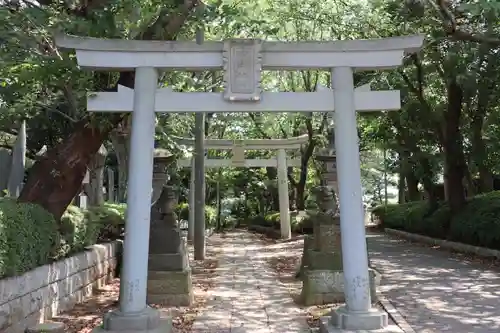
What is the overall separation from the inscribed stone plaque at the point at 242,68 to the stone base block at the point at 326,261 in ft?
13.0

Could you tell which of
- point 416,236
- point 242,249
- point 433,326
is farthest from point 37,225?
point 416,236

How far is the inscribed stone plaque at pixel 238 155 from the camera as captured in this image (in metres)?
24.3

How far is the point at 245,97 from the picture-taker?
23.8 ft

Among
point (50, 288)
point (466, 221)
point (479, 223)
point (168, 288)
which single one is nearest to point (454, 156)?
point (466, 221)

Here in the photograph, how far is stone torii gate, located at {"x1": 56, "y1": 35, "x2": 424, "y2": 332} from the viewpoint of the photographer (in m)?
7.18

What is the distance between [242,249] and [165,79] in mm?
12086

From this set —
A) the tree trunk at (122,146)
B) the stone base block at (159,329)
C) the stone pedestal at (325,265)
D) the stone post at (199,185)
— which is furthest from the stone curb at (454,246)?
the stone base block at (159,329)

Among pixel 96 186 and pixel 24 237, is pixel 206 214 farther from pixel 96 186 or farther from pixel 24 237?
pixel 24 237

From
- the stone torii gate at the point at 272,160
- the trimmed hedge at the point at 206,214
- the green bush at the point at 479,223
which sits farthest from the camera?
the trimmed hedge at the point at 206,214

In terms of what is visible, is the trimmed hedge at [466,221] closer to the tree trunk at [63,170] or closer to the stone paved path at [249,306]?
the stone paved path at [249,306]

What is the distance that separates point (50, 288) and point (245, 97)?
4320mm

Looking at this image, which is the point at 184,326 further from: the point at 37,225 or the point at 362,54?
the point at 362,54

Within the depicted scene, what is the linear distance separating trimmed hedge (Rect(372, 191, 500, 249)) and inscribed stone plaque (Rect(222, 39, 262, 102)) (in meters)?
10.9

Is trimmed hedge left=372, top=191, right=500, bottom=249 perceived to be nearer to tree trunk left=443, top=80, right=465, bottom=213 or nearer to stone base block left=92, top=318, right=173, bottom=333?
tree trunk left=443, top=80, right=465, bottom=213
